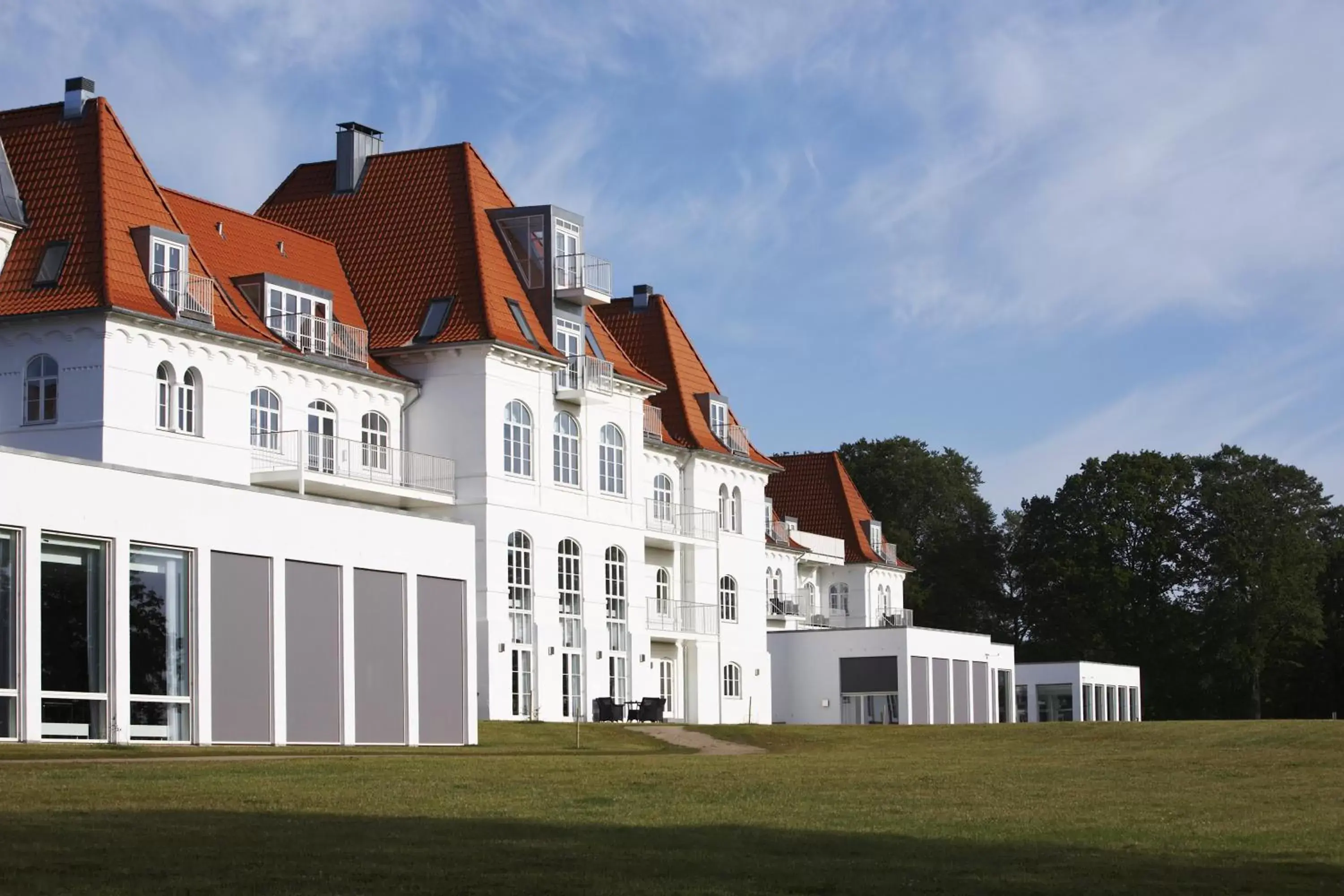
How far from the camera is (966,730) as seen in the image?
4828cm

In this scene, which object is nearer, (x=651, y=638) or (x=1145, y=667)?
(x=651, y=638)

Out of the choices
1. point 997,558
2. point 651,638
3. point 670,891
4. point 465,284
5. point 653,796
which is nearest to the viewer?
point 670,891

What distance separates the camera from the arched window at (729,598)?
6524 cm

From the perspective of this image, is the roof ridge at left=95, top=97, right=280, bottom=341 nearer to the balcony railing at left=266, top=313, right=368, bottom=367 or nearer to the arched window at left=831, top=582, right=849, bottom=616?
the balcony railing at left=266, top=313, right=368, bottom=367

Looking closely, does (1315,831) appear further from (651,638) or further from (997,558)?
(997,558)

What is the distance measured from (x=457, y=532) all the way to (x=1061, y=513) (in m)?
59.9

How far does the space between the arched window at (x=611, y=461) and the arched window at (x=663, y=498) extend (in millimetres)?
4914

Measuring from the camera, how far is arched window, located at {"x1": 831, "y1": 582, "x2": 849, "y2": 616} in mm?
85125

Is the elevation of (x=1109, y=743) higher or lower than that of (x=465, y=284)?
lower

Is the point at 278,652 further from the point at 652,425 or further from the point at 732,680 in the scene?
the point at 732,680

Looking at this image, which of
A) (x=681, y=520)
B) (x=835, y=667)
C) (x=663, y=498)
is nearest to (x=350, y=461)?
(x=663, y=498)

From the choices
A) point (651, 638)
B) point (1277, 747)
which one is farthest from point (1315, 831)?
point (651, 638)

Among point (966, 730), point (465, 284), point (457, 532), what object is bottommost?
point (966, 730)

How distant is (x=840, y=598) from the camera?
3359 inches
